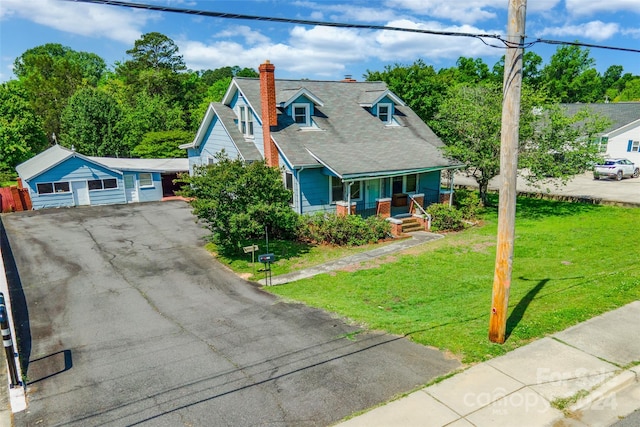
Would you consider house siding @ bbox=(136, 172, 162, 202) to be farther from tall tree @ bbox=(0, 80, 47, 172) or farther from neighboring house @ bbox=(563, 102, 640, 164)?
neighboring house @ bbox=(563, 102, 640, 164)

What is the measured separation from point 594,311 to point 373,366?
221 inches

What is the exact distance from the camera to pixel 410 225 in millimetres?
21062

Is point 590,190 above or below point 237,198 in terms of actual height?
below

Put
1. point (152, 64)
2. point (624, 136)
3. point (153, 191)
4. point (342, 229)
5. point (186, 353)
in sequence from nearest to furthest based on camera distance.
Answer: point (186, 353)
point (342, 229)
point (153, 191)
point (624, 136)
point (152, 64)

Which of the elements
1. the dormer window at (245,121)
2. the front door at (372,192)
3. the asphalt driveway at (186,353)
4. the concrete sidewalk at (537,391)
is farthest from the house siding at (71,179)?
the concrete sidewalk at (537,391)

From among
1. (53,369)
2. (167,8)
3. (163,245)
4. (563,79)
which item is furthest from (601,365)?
(563,79)

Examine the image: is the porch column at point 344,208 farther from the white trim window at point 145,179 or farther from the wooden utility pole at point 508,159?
the white trim window at point 145,179

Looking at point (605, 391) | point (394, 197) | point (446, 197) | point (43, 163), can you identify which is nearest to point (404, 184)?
point (394, 197)

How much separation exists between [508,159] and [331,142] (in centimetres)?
1555

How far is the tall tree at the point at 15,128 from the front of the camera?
114 ft

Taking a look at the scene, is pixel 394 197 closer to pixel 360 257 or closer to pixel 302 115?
pixel 302 115

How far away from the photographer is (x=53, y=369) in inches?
330

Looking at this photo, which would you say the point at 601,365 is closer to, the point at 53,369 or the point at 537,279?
the point at 537,279

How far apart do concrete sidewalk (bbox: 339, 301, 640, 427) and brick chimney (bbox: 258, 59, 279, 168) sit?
1577 centimetres
